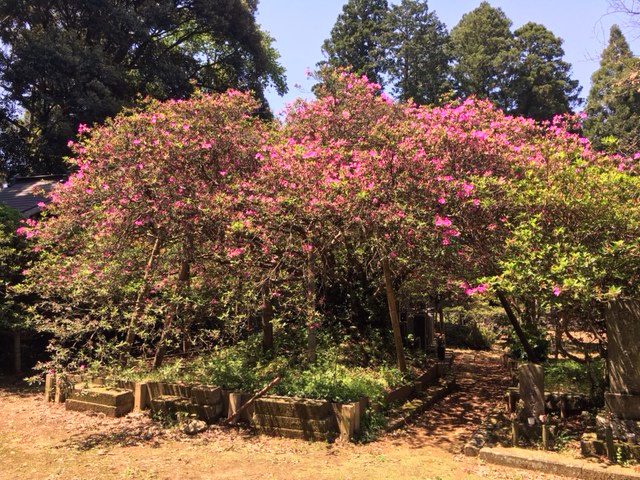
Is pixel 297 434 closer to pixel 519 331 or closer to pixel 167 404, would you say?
pixel 167 404

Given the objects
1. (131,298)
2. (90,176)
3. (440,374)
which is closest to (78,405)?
(131,298)

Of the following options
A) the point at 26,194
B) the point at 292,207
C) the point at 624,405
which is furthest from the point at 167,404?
the point at 26,194

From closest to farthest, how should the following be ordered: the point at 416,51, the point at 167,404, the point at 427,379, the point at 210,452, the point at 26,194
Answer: the point at 210,452, the point at 167,404, the point at 427,379, the point at 26,194, the point at 416,51

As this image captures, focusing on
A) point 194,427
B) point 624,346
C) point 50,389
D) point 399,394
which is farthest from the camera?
point 50,389

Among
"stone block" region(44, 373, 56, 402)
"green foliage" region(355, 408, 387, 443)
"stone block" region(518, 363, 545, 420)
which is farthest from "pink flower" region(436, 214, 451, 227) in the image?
"stone block" region(44, 373, 56, 402)

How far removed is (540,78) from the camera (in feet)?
99.4

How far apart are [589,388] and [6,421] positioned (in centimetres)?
939

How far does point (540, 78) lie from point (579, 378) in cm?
2766

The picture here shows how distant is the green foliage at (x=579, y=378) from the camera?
7.30m

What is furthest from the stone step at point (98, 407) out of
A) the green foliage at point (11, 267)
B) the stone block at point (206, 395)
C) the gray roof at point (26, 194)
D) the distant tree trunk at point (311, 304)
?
the gray roof at point (26, 194)

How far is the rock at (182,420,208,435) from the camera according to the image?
6.96m

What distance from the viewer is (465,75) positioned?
103 feet

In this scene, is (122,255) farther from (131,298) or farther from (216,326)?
(216,326)

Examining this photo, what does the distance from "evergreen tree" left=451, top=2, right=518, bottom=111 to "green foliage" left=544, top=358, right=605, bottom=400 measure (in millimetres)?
24669
